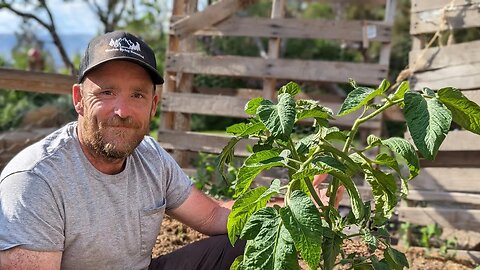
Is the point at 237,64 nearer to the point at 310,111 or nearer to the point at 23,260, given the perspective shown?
the point at 310,111

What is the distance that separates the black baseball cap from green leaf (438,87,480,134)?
99 centimetres

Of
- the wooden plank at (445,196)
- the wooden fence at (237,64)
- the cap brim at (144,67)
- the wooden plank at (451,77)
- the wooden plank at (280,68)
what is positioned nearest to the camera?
the cap brim at (144,67)

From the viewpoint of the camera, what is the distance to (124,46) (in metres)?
2.58

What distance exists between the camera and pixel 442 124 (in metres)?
2.02

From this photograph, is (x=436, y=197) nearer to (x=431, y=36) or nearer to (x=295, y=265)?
(x=431, y=36)

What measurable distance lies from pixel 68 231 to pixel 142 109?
470 mm

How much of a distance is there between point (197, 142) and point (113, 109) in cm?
365

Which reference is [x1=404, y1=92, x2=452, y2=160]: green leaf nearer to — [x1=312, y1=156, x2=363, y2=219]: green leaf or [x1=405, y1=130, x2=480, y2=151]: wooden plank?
[x1=312, y1=156, x2=363, y2=219]: green leaf

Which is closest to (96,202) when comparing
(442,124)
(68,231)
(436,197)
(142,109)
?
(68,231)

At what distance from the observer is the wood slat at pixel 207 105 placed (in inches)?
237

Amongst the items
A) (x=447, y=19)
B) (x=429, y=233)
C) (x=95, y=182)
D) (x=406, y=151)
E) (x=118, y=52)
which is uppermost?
(x=447, y=19)

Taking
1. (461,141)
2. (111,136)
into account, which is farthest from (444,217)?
(111,136)

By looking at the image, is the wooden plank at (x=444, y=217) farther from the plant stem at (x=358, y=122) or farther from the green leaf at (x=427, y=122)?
the green leaf at (x=427, y=122)

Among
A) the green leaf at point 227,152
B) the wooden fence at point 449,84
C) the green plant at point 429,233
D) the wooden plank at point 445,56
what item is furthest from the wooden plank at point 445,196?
the green leaf at point 227,152
